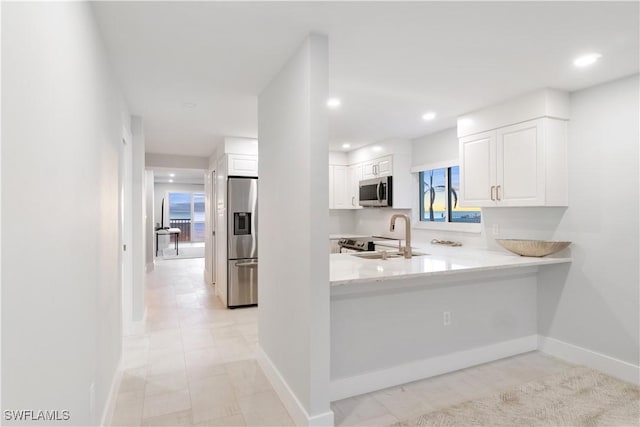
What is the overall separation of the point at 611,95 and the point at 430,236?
2.45 m

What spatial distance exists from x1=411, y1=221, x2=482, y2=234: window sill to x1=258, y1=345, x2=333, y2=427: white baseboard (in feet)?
8.84

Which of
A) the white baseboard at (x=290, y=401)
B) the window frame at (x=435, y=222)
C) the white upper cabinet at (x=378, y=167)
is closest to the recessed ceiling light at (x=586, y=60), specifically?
the window frame at (x=435, y=222)

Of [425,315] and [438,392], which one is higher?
[425,315]

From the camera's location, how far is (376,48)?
2217mm

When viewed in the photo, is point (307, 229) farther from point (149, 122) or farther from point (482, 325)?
point (149, 122)

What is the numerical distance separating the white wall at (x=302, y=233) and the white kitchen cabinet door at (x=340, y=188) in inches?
125

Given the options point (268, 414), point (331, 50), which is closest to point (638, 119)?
point (331, 50)

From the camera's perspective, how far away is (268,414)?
7.55 feet

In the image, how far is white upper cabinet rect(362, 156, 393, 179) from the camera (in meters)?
4.96

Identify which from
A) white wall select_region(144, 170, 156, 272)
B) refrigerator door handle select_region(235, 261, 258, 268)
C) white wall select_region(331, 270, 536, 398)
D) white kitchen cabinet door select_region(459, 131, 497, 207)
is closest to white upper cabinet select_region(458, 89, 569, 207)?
white kitchen cabinet door select_region(459, 131, 497, 207)

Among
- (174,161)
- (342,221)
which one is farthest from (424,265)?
(174,161)

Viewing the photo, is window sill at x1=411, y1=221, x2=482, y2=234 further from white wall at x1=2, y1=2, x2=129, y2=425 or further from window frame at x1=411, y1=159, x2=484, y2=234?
white wall at x1=2, y1=2, x2=129, y2=425

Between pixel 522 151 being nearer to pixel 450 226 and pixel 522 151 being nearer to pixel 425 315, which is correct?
→ pixel 450 226

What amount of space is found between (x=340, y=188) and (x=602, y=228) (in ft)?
12.0
